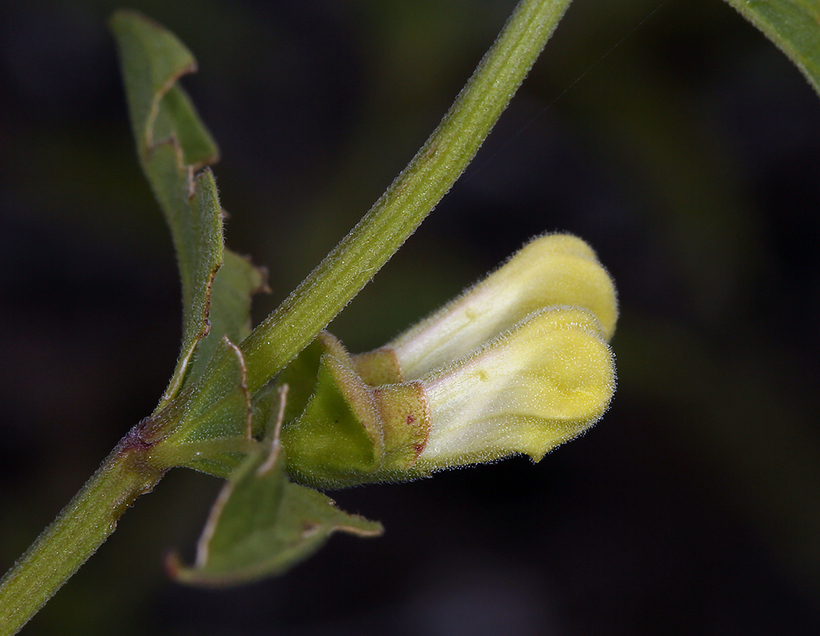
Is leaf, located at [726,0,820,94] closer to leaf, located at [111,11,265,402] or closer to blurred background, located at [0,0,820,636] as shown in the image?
leaf, located at [111,11,265,402]

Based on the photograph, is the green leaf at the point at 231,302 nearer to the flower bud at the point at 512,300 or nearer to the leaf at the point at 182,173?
the leaf at the point at 182,173

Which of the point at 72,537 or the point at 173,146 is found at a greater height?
the point at 173,146

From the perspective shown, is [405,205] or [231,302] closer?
[405,205]

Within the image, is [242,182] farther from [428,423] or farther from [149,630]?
[428,423]

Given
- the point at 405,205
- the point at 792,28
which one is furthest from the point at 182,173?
the point at 792,28

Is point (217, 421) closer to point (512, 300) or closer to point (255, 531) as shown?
point (255, 531)

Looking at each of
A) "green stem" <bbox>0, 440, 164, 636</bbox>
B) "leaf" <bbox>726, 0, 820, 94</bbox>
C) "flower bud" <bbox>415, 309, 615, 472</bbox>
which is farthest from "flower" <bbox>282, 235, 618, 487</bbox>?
"leaf" <bbox>726, 0, 820, 94</bbox>
